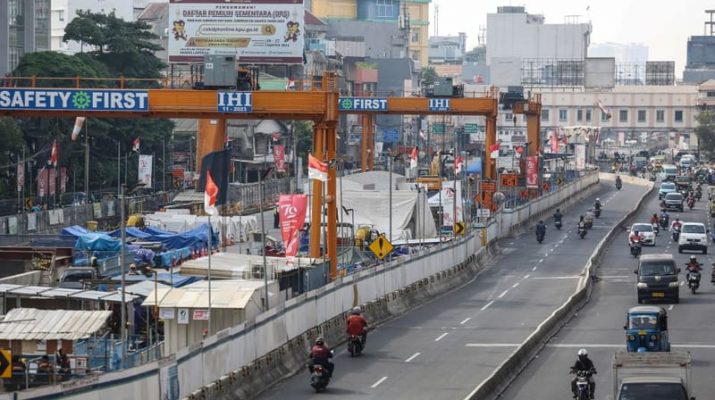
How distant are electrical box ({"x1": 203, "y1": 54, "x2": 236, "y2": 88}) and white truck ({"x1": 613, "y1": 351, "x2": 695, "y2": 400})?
2454 centimetres

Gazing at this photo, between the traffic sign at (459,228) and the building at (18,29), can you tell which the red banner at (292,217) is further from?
the building at (18,29)

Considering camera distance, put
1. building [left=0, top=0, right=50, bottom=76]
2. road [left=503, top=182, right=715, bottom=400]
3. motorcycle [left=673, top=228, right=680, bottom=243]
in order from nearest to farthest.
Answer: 1. road [left=503, top=182, right=715, bottom=400]
2. motorcycle [left=673, top=228, right=680, bottom=243]
3. building [left=0, top=0, right=50, bottom=76]

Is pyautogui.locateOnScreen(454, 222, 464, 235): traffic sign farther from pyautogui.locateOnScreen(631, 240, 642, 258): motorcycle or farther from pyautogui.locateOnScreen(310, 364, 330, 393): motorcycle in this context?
pyautogui.locateOnScreen(310, 364, 330, 393): motorcycle

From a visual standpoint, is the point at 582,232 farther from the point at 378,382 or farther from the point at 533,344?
the point at 378,382

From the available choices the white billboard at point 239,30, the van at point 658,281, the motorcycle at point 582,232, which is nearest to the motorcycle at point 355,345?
the van at point 658,281

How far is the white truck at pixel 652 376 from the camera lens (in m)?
31.9

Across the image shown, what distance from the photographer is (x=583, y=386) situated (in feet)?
118

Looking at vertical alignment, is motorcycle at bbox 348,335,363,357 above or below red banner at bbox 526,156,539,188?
below

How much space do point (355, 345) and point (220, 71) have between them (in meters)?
14.7

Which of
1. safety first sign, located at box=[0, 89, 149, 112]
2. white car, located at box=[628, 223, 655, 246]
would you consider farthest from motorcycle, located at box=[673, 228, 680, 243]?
safety first sign, located at box=[0, 89, 149, 112]

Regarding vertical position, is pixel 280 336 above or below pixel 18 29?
below

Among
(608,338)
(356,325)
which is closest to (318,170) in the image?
(356,325)

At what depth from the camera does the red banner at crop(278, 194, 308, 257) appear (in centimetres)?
5134

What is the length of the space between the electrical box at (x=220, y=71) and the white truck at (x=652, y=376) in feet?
80.5
